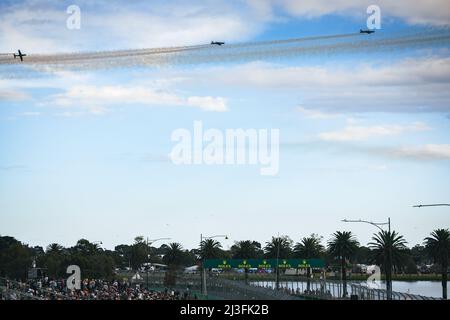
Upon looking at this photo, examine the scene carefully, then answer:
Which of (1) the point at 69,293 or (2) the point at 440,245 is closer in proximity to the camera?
(1) the point at 69,293

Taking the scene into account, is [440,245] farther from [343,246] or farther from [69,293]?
[69,293]

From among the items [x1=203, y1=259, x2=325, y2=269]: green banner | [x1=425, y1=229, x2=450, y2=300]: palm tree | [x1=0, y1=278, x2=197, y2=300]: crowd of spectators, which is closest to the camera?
[x1=0, y1=278, x2=197, y2=300]: crowd of spectators

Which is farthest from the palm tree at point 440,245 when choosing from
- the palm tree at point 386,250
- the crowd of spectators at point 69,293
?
the crowd of spectators at point 69,293

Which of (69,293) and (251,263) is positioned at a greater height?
(251,263)

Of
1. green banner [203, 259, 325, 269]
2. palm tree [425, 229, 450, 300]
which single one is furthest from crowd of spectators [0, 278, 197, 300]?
palm tree [425, 229, 450, 300]

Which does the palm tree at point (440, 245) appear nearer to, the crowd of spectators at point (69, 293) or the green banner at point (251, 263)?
the green banner at point (251, 263)

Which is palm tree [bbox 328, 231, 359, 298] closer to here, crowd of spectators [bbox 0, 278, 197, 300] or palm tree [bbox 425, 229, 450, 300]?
palm tree [bbox 425, 229, 450, 300]

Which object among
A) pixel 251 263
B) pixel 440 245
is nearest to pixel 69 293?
pixel 251 263
